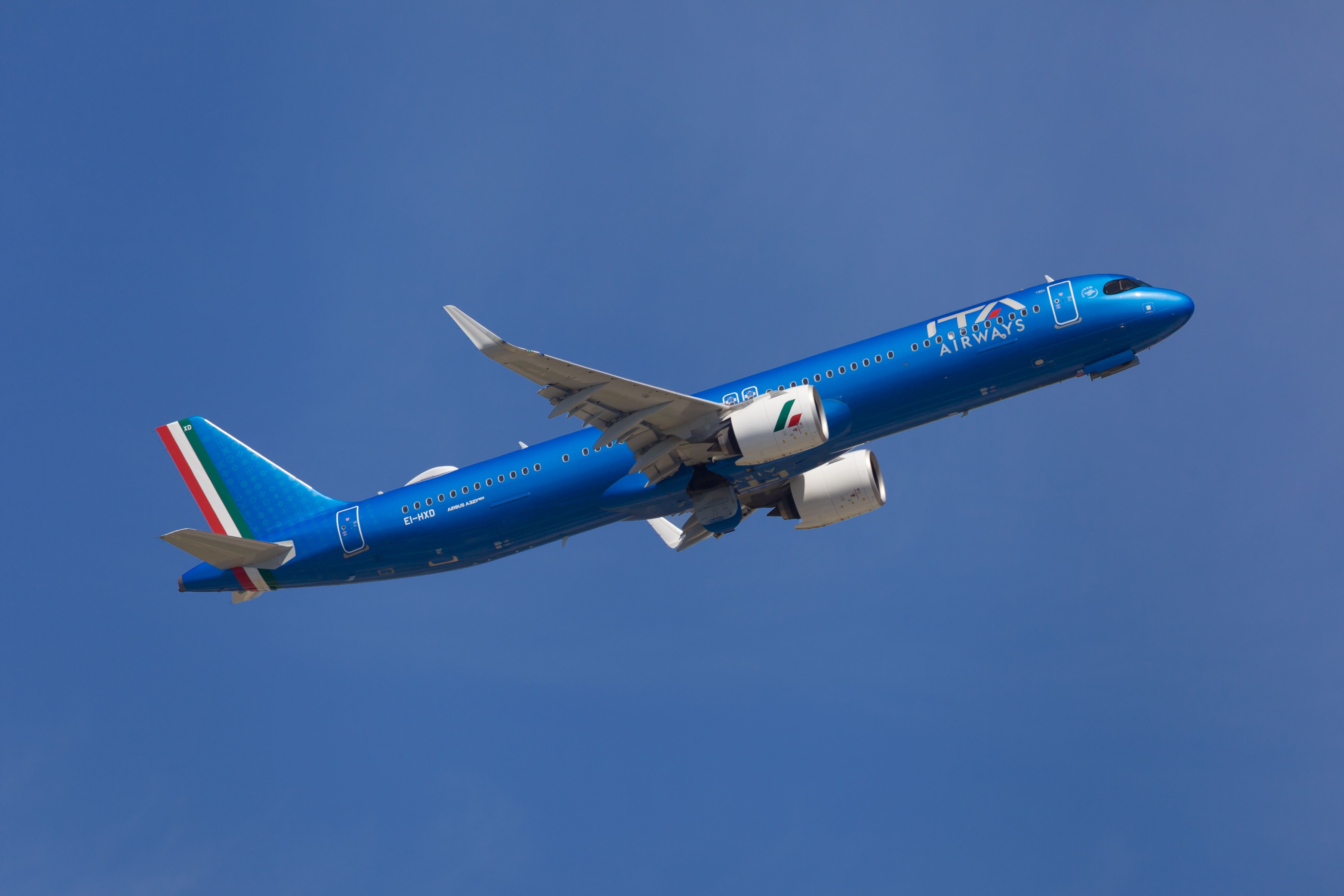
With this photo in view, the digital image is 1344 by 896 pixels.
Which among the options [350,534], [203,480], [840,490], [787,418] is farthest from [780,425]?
[203,480]

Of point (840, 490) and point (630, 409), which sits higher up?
point (630, 409)

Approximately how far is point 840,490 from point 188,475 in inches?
1007

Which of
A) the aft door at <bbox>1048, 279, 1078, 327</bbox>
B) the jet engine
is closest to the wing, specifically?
the jet engine

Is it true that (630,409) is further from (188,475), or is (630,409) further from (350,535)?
(188,475)

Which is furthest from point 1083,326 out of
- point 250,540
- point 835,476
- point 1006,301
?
point 250,540

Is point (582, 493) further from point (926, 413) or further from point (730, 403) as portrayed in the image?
point (926, 413)

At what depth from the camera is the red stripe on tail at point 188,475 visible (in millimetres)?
45438

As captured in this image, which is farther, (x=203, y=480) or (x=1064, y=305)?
(x=203, y=480)

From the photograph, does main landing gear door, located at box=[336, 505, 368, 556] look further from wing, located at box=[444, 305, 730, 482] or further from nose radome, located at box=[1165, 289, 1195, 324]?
nose radome, located at box=[1165, 289, 1195, 324]

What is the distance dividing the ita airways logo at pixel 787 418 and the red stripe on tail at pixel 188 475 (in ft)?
74.3

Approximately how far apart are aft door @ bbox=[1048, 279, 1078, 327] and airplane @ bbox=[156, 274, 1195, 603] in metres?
0.07

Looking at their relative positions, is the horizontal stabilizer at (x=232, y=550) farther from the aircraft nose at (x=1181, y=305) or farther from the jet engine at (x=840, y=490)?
the aircraft nose at (x=1181, y=305)

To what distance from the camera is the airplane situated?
38.2m

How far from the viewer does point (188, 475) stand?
151ft
